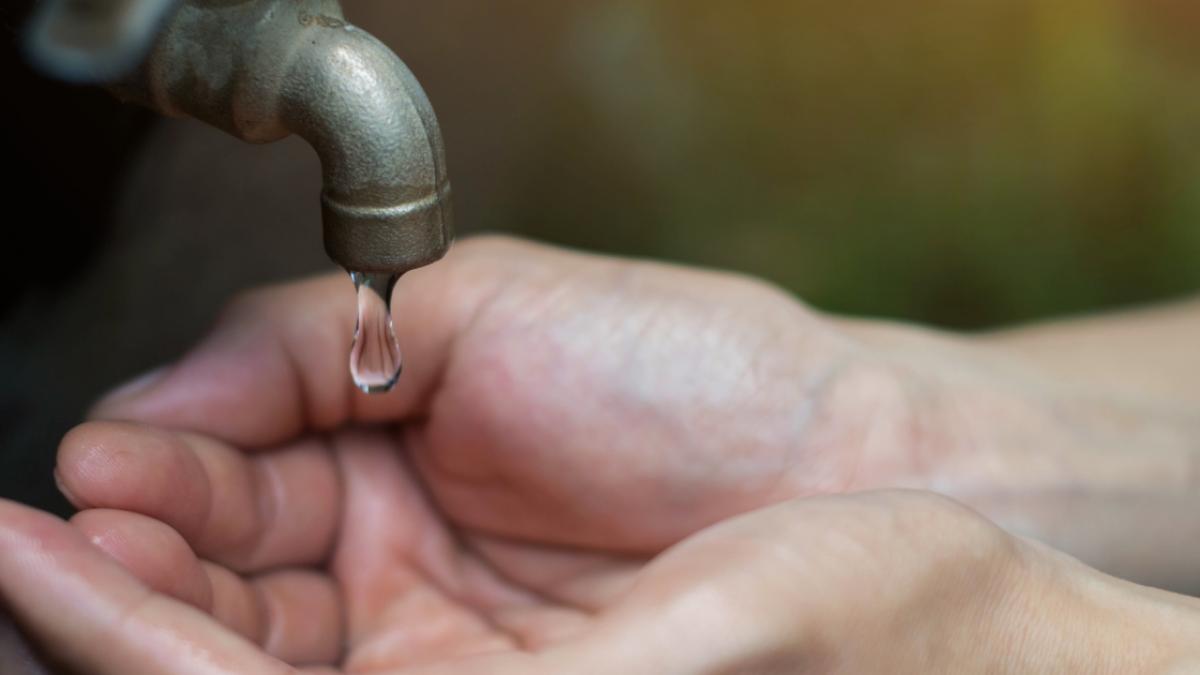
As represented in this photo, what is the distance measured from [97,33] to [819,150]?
0.56 metres

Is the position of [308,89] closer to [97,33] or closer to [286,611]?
[97,33]

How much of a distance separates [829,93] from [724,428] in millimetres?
319

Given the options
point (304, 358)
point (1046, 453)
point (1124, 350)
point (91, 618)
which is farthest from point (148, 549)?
point (1124, 350)

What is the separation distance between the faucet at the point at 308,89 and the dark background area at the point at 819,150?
0.24 meters

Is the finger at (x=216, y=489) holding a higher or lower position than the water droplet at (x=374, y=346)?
lower

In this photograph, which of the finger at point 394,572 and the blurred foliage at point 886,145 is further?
the blurred foliage at point 886,145

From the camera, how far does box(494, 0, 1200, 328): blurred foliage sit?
0.80m

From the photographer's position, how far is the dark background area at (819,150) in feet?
2.34

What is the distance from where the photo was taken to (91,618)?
37 centimetres

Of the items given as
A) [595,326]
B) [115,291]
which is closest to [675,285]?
[595,326]

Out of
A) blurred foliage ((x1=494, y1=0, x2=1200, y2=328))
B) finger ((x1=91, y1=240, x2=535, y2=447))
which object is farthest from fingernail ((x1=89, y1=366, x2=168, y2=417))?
blurred foliage ((x1=494, y1=0, x2=1200, y2=328))

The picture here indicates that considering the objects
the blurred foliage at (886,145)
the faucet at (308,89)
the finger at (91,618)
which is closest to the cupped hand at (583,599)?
the finger at (91,618)

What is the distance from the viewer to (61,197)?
52 cm

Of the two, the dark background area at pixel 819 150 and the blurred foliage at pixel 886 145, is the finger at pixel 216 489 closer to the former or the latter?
the dark background area at pixel 819 150
